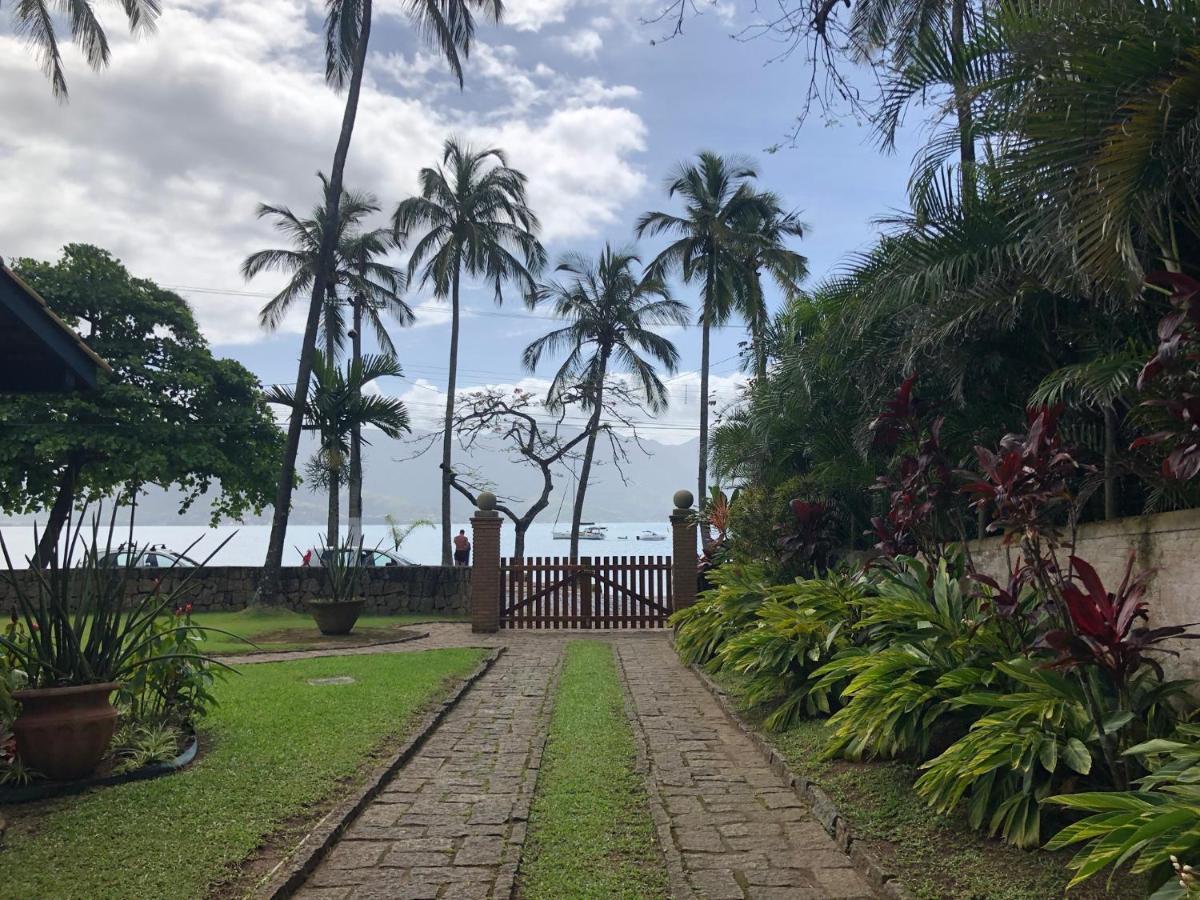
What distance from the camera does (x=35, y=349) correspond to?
18.6 ft

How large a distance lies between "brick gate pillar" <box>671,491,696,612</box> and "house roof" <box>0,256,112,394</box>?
10.2 meters

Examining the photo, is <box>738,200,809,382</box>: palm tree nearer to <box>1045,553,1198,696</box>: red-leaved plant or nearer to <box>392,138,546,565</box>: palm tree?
<box>392,138,546,565</box>: palm tree

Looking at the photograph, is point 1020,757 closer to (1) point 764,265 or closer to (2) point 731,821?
(2) point 731,821

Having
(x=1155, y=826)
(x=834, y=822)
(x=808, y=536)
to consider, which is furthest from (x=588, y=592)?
(x=1155, y=826)

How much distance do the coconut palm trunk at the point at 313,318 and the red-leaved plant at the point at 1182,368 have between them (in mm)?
15421

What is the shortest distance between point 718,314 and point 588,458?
6.04 m

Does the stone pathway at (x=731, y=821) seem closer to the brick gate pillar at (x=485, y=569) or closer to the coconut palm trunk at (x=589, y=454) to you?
the brick gate pillar at (x=485, y=569)

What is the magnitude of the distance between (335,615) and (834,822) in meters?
10.6

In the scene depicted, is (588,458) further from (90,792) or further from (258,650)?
(90,792)

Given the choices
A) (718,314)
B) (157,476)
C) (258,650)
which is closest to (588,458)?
(718,314)

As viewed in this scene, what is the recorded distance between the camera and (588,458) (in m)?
29.3

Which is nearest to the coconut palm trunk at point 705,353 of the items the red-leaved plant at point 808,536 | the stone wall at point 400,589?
the stone wall at point 400,589

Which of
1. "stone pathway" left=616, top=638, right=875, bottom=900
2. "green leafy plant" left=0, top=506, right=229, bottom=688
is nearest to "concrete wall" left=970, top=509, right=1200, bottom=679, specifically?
"stone pathway" left=616, top=638, right=875, bottom=900

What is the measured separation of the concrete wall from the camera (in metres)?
4.36
